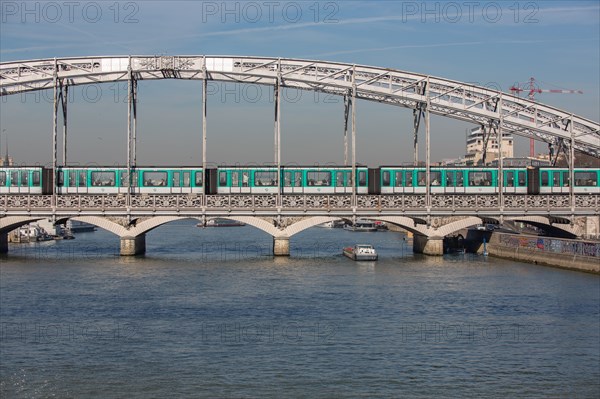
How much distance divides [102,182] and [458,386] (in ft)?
177

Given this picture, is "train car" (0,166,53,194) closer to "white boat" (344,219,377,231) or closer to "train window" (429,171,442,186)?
"train window" (429,171,442,186)

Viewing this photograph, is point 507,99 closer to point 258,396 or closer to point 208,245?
point 208,245

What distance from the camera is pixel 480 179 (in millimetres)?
82188

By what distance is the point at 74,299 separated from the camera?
51312mm

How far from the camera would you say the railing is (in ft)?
252

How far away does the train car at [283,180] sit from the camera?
79750 mm

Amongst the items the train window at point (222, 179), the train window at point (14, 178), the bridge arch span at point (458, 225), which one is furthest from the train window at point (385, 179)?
the train window at point (14, 178)

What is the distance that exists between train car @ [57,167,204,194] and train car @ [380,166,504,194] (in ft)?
58.8

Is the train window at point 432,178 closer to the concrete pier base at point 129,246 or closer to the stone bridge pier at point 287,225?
the stone bridge pier at point 287,225

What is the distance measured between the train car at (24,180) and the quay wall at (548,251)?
4300cm

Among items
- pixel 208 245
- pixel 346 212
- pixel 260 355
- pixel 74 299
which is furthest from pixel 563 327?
pixel 208 245

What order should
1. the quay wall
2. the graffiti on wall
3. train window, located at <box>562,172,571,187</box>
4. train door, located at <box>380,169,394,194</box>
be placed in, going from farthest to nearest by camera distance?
train window, located at <box>562,172,571,187</box>
train door, located at <box>380,169,394,194</box>
the graffiti on wall
the quay wall

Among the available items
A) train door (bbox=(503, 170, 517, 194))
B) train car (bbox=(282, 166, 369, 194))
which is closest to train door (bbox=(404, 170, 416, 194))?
train car (bbox=(282, 166, 369, 194))

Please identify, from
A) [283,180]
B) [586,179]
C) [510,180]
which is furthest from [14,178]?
[586,179]
